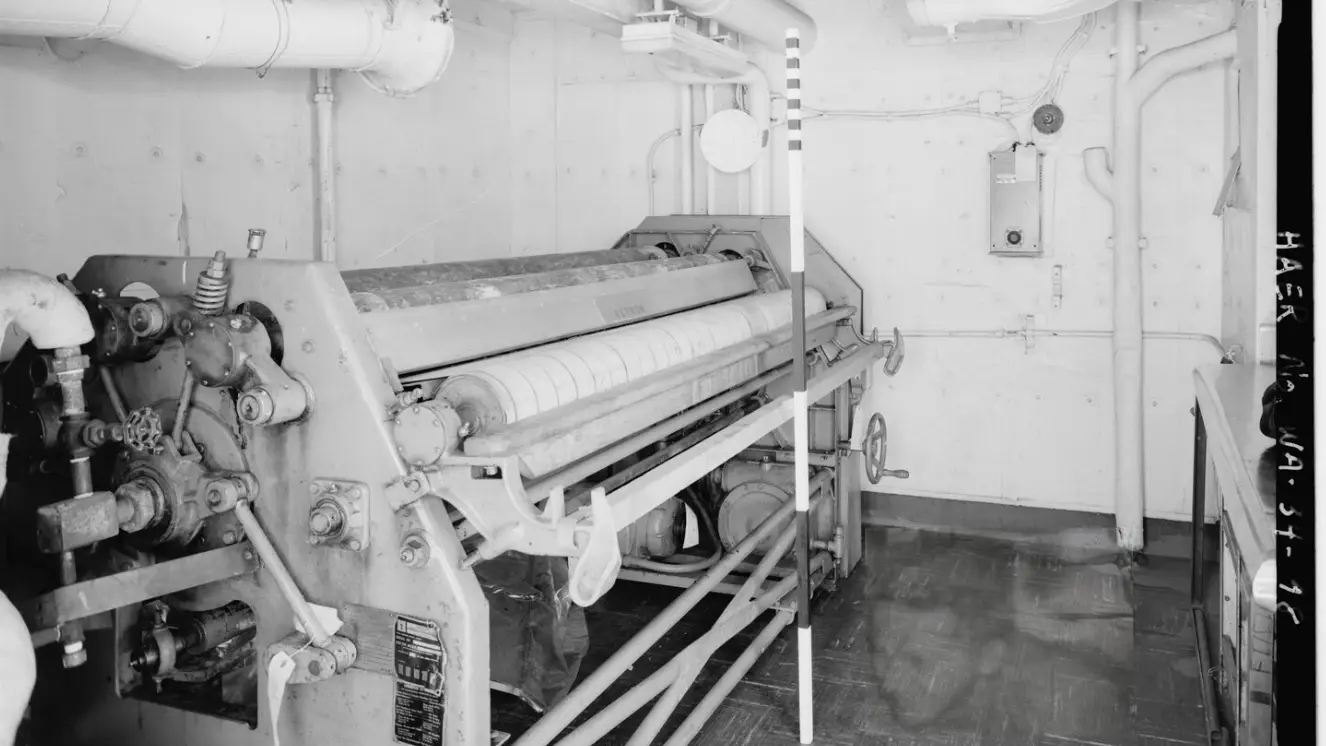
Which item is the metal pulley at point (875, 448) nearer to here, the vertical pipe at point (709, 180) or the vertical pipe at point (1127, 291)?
the vertical pipe at point (1127, 291)

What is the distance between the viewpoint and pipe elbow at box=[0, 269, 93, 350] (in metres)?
2.12

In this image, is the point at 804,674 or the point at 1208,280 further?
the point at 1208,280

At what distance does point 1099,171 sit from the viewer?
5059 millimetres

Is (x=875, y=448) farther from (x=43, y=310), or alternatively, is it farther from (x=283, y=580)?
(x=43, y=310)

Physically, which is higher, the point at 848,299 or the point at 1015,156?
the point at 1015,156

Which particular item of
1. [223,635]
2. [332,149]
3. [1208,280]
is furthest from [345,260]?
[1208,280]

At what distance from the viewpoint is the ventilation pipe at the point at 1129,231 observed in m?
4.87

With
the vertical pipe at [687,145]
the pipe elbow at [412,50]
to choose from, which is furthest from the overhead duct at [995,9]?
the pipe elbow at [412,50]

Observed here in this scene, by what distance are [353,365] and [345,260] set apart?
2490 millimetres

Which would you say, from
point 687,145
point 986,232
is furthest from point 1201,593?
point 687,145

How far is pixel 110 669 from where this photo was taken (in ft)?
8.58

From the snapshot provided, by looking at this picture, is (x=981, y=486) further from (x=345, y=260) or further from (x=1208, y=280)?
(x=345, y=260)

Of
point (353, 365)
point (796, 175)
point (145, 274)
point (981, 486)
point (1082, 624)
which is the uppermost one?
point (796, 175)

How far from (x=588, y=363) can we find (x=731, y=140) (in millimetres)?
2866
